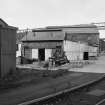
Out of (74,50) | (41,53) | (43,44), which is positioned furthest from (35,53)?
(74,50)

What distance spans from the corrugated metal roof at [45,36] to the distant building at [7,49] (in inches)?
996

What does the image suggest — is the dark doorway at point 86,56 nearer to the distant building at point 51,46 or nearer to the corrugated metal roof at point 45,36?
the distant building at point 51,46

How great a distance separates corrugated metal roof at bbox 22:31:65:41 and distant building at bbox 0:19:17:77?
25.3 meters

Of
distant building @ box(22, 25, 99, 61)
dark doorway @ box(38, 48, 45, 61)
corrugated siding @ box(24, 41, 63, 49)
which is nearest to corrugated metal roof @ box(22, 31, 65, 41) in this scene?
distant building @ box(22, 25, 99, 61)

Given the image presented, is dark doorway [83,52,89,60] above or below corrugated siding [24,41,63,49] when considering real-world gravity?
below

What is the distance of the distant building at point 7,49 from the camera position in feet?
51.1

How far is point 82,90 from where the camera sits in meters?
11.8

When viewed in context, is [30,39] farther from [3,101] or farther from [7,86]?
[3,101]

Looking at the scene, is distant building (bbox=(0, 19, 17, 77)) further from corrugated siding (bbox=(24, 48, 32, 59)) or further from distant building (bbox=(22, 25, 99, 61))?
corrugated siding (bbox=(24, 48, 32, 59))

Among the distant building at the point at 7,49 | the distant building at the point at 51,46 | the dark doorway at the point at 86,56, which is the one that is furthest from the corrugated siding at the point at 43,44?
the distant building at the point at 7,49

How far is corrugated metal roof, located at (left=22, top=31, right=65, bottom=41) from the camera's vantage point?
1676 inches

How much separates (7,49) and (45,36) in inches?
1089

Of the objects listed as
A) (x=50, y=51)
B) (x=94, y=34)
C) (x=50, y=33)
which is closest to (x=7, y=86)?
(x=50, y=51)

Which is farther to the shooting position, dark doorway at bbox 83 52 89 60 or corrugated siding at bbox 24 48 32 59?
corrugated siding at bbox 24 48 32 59
